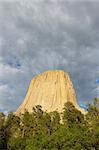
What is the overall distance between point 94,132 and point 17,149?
1685 centimetres

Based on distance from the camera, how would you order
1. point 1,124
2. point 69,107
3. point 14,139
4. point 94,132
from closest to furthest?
1. point 94,132
2. point 14,139
3. point 69,107
4. point 1,124

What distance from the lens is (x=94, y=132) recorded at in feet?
251

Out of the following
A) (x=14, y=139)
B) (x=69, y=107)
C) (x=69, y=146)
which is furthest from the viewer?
(x=69, y=107)

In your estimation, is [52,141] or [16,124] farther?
[16,124]

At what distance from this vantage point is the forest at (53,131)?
67000 millimetres

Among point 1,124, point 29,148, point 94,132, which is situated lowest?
point 29,148

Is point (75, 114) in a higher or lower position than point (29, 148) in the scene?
higher

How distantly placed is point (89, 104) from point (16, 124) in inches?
776

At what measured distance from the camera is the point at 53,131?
8450 centimetres

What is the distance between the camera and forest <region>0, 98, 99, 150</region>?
2638 inches

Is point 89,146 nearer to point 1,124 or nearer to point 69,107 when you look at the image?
point 69,107

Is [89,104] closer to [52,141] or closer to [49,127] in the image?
[49,127]

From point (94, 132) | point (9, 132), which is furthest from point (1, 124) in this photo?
point (94, 132)

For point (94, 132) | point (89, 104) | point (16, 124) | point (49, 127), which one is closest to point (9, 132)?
point (16, 124)
